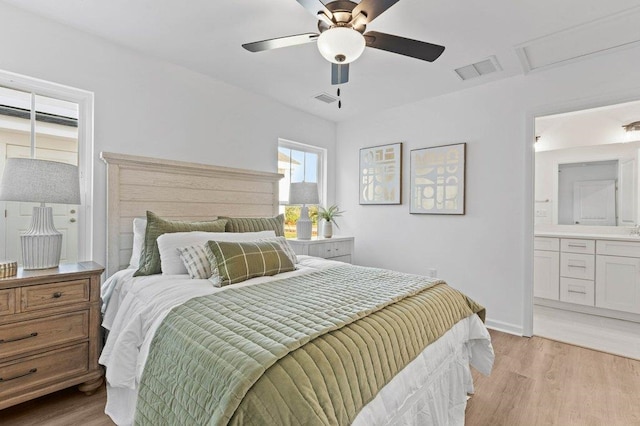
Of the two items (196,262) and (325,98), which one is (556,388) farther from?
(325,98)

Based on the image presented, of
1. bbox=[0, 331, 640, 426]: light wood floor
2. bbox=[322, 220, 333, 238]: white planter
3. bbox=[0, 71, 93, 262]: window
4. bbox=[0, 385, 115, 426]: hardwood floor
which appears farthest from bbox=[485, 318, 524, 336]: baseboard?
bbox=[0, 71, 93, 262]: window

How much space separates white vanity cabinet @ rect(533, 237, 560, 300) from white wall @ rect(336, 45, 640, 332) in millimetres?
1094

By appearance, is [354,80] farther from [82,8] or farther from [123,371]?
[123,371]

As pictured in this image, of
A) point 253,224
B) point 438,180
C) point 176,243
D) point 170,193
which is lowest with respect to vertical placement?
point 176,243

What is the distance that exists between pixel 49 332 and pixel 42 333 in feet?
0.10

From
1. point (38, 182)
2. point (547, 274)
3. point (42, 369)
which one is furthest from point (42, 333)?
point (547, 274)

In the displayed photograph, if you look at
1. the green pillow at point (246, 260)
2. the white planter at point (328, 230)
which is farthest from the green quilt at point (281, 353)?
the white planter at point (328, 230)

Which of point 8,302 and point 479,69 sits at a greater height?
point 479,69

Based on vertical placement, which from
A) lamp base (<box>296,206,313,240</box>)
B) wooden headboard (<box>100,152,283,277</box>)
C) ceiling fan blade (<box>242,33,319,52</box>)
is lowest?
lamp base (<box>296,206,313,240</box>)

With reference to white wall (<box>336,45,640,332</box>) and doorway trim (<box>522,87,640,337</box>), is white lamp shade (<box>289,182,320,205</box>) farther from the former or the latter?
doorway trim (<box>522,87,640,337</box>)

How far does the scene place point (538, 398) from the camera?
2029 mm

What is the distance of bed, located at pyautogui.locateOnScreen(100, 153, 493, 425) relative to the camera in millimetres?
958

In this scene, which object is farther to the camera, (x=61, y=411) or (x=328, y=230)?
(x=328, y=230)

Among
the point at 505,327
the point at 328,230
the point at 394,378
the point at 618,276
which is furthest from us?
the point at 328,230
